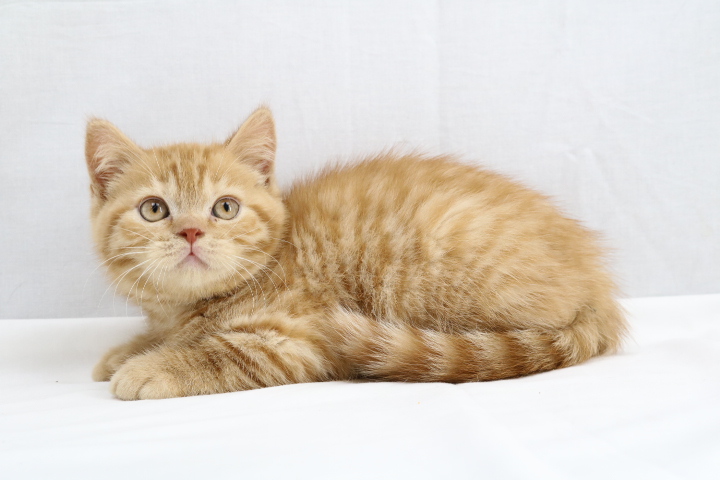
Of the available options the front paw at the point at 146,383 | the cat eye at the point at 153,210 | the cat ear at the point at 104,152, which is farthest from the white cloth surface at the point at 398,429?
the cat ear at the point at 104,152

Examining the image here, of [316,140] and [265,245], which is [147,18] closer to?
[316,140]

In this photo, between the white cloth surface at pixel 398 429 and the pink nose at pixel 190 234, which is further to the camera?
the pink nose at pixel 190 234

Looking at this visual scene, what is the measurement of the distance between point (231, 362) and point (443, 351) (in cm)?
52

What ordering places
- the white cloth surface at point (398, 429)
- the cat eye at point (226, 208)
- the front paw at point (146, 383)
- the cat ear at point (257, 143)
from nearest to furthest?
1. the white cloth surface at point (398, 429)
2. the front paw at point (146, 383)
3. the cat eye at point (226, 208)
4. the cat ear at point (257, 143)

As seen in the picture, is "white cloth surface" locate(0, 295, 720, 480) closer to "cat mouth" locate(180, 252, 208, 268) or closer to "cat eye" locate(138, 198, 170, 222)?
"cat mouth" locate(180, 252, 208, 268)

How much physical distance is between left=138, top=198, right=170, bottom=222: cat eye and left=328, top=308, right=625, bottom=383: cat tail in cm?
53

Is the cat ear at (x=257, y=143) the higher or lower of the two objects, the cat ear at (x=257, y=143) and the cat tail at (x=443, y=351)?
the higher

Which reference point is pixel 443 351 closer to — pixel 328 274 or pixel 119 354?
pixel 328 274

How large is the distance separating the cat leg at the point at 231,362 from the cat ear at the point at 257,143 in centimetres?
49

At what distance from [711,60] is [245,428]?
2.06 metres

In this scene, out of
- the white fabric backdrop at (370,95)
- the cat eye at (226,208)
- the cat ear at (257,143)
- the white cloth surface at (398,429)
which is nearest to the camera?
the white cloth surface at (398,429)

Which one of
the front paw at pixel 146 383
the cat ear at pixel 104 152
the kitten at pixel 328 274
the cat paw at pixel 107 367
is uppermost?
the cat ear at pixel 104 152

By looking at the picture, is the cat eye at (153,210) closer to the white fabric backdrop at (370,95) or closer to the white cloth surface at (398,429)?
the white cloth surface at (398,429)

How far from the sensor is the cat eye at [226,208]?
5.37ft
